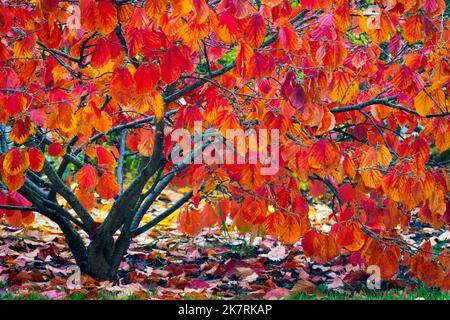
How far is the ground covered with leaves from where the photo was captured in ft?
12.8

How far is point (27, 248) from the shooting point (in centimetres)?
504

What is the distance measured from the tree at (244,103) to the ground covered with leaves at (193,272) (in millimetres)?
278

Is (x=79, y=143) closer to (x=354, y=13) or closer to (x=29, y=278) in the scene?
(x=29, y=278)

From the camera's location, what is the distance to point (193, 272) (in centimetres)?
466

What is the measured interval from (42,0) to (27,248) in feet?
9.53

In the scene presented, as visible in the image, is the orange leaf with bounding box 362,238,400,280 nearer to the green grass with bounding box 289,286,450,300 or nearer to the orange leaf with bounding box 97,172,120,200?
the green grass with bounding box 289,286,450,300

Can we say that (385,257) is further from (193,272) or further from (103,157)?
(103,157)

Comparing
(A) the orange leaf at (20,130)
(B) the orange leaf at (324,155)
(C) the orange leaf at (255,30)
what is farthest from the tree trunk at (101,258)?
(C) the orange leaf at (255,30)

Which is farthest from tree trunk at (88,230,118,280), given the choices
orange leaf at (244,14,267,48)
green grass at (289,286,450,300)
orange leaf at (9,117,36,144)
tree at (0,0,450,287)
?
orange leaf at (244,14,267,48)

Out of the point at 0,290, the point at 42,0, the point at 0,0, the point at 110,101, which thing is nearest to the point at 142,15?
the point at 42,0

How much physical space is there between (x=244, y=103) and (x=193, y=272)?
142 cm

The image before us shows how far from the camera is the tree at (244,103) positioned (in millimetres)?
2896

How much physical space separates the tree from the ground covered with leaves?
0.28m

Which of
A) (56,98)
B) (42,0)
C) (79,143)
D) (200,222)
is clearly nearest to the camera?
(42,0)
